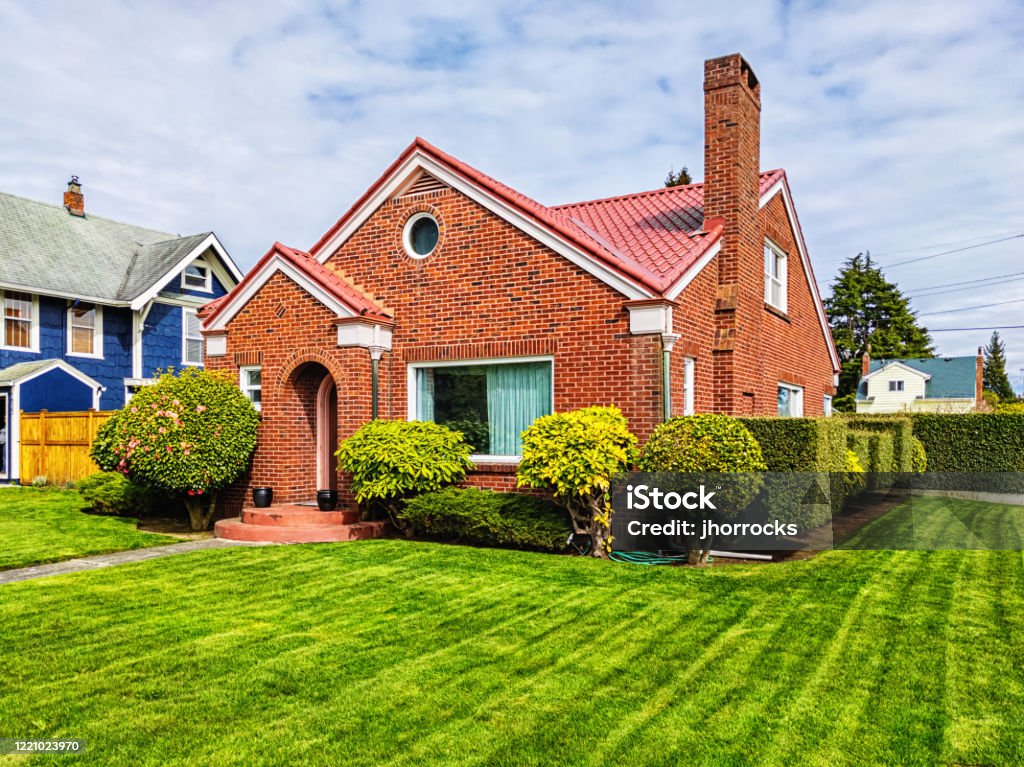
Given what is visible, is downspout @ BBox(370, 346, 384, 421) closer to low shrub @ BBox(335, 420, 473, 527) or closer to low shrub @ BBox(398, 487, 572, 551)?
low shrub @ BBox(335, 420, 473, 527)

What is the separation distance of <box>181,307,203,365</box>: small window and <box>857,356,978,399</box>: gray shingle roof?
154ft

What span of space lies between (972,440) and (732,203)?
484 inches

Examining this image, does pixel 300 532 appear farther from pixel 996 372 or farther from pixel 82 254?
pixel 996 372

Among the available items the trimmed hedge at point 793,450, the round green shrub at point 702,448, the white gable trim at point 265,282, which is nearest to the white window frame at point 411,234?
the white gable trim at point 265,282

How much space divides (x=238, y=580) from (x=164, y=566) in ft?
4.79

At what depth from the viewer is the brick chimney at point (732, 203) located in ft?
42.8

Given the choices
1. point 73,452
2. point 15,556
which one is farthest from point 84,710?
point 73,452

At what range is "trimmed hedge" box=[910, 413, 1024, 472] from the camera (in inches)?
796

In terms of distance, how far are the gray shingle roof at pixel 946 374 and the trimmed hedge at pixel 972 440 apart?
3753 centimetres

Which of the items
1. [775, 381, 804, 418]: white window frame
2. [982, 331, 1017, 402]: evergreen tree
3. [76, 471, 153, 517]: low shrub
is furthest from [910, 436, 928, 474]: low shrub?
[982, 331, 1017, 402]: evergreen tree

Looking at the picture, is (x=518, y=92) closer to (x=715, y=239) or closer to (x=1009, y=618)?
(x=715, y=239)

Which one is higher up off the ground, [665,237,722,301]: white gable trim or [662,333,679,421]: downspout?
[665,237,722,301]: white gable trim

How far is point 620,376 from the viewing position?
11.2 metres

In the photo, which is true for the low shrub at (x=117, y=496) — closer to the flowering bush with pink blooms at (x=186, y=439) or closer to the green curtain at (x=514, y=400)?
the flowering bush with pink blooms at (x=186, y=439)
